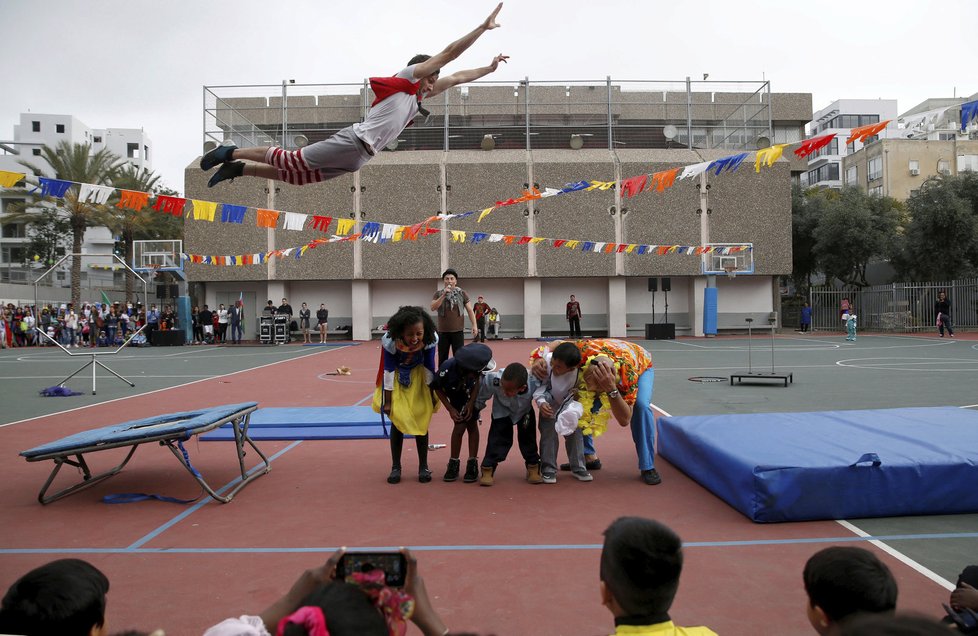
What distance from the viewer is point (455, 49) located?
3734 mm

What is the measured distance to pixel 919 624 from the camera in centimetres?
111

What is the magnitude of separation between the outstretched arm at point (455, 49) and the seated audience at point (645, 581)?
283 centimetres

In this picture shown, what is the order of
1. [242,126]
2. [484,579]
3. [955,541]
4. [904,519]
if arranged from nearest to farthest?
[484,579]
[955,541]
[904,519]
[242,126]

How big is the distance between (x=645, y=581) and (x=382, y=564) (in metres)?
0.78

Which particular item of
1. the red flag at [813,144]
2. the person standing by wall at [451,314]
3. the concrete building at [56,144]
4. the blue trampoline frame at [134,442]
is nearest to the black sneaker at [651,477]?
the blue trampoline frame at [134,442]

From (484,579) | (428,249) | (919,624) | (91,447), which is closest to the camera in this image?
(919,624)

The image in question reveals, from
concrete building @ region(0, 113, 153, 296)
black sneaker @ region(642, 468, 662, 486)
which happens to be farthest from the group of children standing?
concrete building @ region(0, 113, 153, 296)

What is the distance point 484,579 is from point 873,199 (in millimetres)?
38429

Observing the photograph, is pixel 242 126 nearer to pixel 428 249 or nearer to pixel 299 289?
pixel 299 289

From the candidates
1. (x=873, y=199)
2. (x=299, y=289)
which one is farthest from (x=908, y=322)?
(x=299, y=289)

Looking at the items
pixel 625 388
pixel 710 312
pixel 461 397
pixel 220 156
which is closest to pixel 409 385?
pixel 461 397

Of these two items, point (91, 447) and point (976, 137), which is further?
point (976, 137)

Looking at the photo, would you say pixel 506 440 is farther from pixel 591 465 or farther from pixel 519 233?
pixel 519 233

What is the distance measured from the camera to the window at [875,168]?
48.0m
